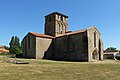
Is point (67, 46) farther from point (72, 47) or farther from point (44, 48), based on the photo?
point (44, 48)

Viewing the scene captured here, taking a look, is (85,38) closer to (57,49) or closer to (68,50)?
(68,50)

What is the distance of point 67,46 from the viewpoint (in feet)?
143

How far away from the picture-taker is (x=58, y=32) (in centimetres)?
5428

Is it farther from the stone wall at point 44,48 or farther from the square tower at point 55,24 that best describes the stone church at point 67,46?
the square tower at point 55,24

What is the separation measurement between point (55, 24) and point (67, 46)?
1291 centimetres

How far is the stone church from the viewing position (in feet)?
129

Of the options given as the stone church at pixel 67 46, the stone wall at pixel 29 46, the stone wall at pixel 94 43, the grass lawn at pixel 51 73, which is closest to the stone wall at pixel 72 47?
the stone church at pixel 67 46

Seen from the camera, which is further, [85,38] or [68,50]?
[68,50]

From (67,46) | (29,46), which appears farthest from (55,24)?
(67,46)

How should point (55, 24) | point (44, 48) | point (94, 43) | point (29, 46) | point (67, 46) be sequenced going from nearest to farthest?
1. point (94, 43)
2. point (67, 46)
3. point (44, 48)
4. point (29, 46)
5. point (55, 24)

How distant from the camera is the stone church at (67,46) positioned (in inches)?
1547

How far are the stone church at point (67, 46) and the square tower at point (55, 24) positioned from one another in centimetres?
36

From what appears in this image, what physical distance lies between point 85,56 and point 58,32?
18445mm

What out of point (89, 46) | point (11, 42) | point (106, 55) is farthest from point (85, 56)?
point (11, 42)
